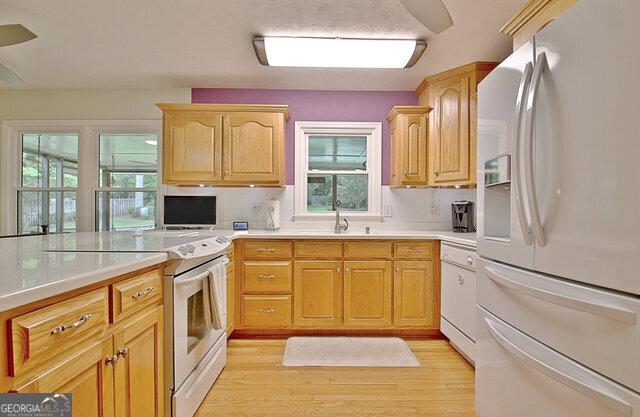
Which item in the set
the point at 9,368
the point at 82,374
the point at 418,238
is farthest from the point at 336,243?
the point at 9,368

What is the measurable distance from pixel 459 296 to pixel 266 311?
62.4 inches

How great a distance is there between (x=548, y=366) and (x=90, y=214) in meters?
4.09

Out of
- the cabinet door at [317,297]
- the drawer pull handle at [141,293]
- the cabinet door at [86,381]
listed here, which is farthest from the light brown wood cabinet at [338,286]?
the cabinet door at [86,381]

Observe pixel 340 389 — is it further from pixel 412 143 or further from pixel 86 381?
pixel 412 143

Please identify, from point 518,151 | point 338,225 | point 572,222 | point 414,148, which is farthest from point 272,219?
point 572,222

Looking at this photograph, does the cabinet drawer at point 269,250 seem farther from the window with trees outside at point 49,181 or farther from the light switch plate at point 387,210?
the window with trees outside at point 49,181

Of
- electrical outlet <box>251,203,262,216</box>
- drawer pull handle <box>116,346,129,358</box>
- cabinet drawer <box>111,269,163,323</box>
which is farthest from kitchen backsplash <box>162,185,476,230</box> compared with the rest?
drawer pull handle <box>116,346,129,358</box>

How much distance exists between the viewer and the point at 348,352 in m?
2.60

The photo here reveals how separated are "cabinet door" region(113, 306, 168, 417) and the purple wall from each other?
233 centimetres

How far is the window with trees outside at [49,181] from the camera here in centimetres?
361

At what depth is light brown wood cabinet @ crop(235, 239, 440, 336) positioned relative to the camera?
287cm

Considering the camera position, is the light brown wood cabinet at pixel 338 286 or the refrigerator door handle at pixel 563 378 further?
the light brown wood cabinet at pixel 338 286

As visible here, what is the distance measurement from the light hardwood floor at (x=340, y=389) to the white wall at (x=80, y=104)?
2720 millimetres

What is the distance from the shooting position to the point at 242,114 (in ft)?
10.4
